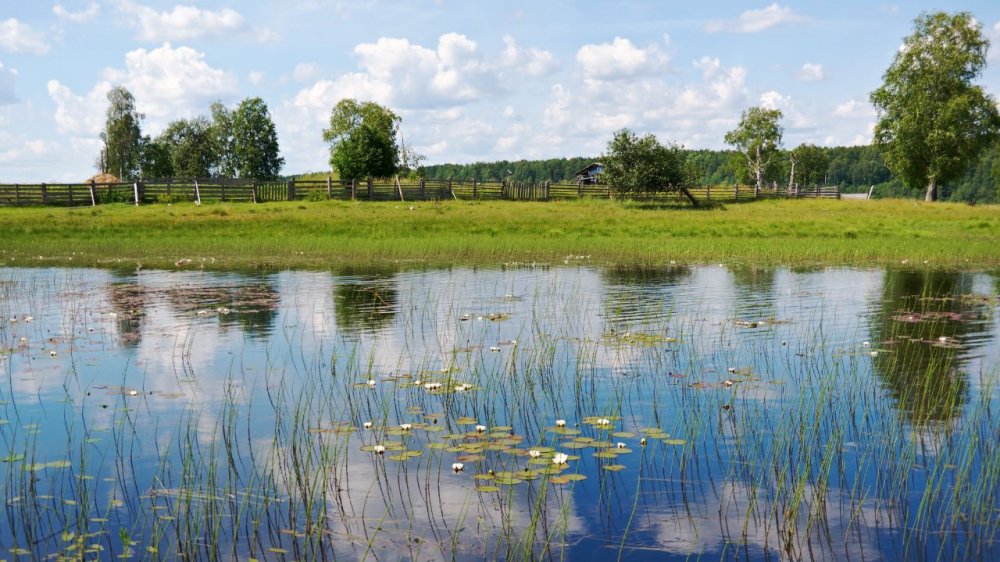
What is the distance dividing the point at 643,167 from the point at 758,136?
5729 cm

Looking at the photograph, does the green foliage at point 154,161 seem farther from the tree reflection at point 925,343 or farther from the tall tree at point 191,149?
the tree reflection at point 925,343

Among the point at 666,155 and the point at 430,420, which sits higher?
the point at 666,155

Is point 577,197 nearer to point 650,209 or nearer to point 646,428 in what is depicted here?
point 650,209

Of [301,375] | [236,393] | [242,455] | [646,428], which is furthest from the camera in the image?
[301,375]

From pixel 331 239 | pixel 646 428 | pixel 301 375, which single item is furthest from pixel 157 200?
pixel 646 428

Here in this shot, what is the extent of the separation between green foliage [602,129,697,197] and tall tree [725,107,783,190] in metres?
50.5

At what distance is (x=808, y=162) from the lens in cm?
15112

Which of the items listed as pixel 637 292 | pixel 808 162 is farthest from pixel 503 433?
pixel 808 162

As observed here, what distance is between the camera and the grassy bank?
3431cm

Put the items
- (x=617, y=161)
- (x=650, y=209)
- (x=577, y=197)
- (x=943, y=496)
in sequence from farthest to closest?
(x=577, y=197), (x=617, y=161), (x=650, y=209), (x=943, y=496)

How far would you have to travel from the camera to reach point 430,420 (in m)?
10.3

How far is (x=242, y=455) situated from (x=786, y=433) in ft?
19.2

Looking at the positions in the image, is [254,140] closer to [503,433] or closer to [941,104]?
[941,104]

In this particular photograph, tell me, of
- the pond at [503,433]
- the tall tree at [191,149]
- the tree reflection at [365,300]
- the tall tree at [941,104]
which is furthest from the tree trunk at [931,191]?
the tall tree at [191,149]
